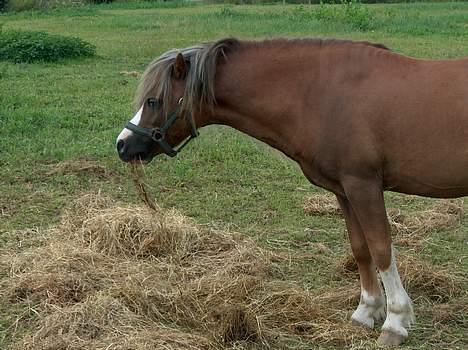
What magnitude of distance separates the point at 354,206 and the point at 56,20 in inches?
833

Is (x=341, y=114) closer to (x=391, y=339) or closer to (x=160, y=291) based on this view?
(x=391, y=339)

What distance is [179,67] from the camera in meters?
3.97

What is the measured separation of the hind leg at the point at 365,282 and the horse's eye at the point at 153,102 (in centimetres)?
117

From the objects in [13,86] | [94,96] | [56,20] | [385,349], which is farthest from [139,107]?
[56,20]

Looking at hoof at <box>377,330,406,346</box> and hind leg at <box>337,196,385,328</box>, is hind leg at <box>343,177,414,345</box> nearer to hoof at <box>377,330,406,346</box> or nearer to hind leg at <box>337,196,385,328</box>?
hoof at <box>377,330,406,346</box>

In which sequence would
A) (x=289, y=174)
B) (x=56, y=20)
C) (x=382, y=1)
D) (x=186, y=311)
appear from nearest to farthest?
(x=186, y=311) < (x=289, y=174) < (x=56, y=20) < (x=382, y=1)

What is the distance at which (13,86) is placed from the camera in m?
11.2

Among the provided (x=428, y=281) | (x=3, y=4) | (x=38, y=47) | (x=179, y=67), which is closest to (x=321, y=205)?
(x=428, y=281)

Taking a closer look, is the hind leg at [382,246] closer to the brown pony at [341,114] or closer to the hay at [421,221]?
the brown pony at [341,114]

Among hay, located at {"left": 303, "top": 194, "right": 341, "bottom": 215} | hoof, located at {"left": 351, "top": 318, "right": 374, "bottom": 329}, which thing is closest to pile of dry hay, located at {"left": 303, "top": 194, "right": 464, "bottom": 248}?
hay, located at {"left": 303, "top": 194, "right": 341, "bottom": 215}

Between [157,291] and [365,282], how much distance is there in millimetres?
1213

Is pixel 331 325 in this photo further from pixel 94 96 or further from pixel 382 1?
pixel 382 1

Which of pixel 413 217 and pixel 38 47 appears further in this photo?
pixel 38 47

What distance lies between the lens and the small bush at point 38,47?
46.0 feet
